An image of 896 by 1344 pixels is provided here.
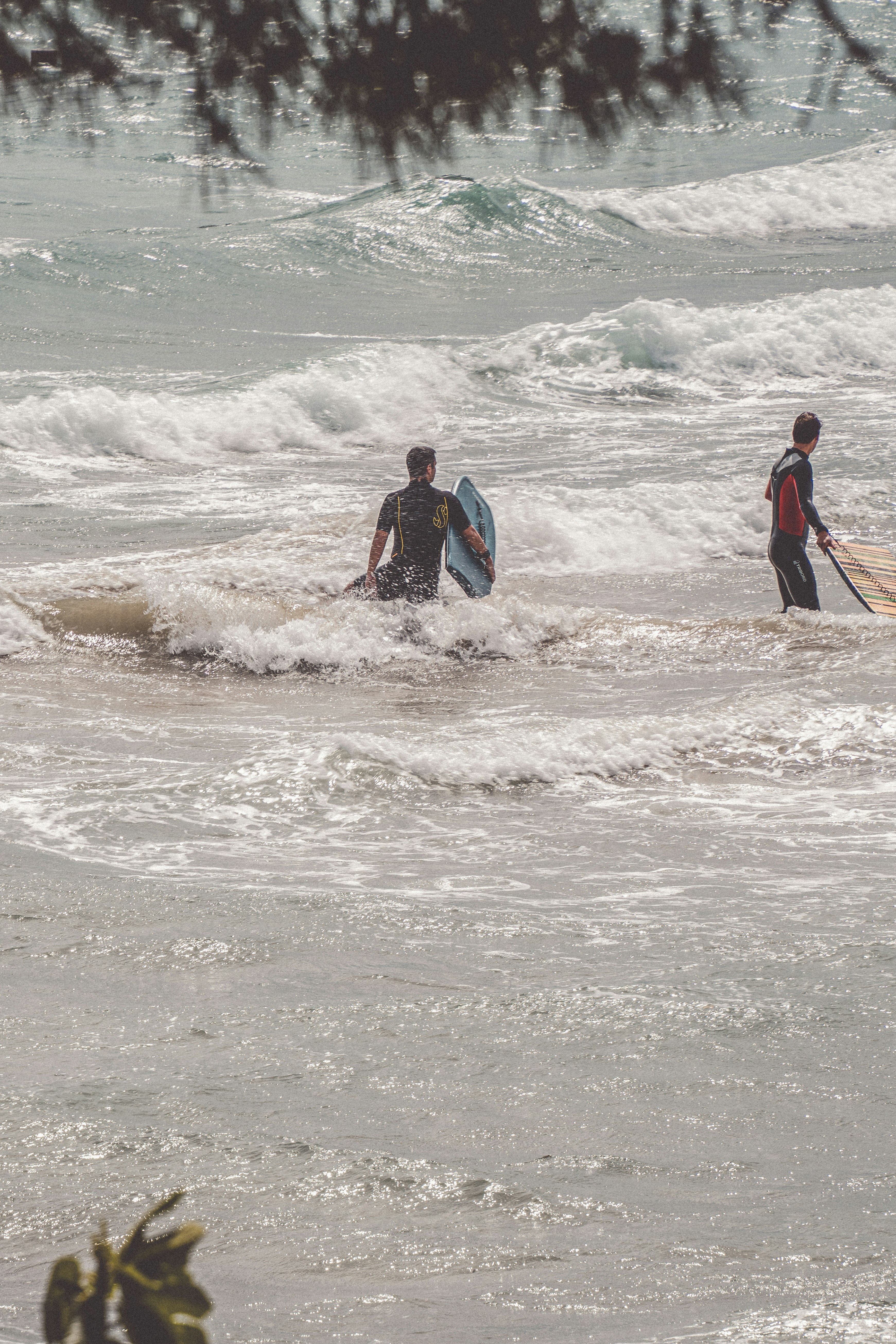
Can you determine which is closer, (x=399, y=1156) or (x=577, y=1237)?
(x=577, y=1237)

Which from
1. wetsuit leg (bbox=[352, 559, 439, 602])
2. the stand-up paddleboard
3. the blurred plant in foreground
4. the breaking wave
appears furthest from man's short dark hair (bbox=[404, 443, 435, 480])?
the blurred plant in foreground

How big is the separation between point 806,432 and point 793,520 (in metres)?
0.62

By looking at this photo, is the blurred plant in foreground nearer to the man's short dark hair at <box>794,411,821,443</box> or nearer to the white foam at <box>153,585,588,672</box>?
the man's short dark hair at <box>794,411,821,443</box>

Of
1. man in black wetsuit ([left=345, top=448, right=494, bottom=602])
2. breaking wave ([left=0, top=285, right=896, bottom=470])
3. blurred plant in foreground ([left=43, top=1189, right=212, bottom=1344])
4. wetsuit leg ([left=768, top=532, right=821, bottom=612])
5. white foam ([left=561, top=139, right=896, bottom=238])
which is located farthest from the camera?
white foam ([left=561, top=139, right=896, bottom=238])

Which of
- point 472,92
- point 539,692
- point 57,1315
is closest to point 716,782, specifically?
point 539,692

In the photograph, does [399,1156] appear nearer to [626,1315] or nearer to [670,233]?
[626,1315]

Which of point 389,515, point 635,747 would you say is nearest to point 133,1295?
point 635,747

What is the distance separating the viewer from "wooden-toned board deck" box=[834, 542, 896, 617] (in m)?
9.72

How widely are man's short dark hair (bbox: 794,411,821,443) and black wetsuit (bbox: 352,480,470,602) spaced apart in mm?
2390

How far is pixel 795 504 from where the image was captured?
886 cm

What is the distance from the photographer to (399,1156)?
125 inches

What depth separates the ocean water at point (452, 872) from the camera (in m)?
2.67

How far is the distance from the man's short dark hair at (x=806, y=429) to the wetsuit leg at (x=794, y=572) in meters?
0.68

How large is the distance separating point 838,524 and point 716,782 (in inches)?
277
